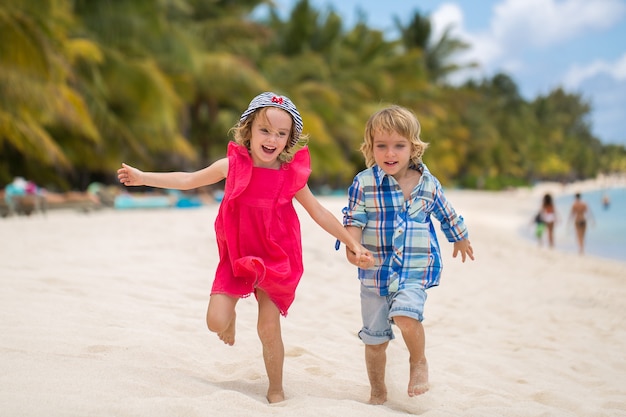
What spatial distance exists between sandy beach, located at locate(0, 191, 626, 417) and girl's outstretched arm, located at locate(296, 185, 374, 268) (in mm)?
650

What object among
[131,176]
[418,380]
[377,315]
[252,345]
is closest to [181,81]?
[252,345]

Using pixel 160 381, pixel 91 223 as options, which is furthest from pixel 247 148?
pixel 91 223

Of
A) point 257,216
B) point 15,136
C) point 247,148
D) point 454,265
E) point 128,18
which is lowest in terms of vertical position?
point 454,265

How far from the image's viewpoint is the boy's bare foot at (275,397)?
113 inches

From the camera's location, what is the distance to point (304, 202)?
3041 millimetres

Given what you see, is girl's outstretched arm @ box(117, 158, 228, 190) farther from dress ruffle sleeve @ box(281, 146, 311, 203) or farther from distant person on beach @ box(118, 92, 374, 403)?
dress ruffle sleeve @ box(281, 146, 311, 203)

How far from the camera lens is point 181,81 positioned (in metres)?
20.6

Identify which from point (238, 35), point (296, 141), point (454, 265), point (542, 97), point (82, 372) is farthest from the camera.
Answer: point (542, 97)

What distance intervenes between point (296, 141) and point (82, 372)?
1.46 meters

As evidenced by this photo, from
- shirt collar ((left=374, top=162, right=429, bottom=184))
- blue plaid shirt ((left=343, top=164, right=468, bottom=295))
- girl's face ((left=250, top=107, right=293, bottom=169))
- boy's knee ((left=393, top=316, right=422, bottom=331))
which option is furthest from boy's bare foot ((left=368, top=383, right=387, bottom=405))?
girl's face ((left=250, top=107, right=293, bottom=169))

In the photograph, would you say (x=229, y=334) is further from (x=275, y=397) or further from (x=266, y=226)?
(x=266, y=226)

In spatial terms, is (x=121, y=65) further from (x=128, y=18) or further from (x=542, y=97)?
(x=542, y=97)

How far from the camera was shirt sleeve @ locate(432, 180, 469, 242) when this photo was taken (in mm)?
3158

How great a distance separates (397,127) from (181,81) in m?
18.6
